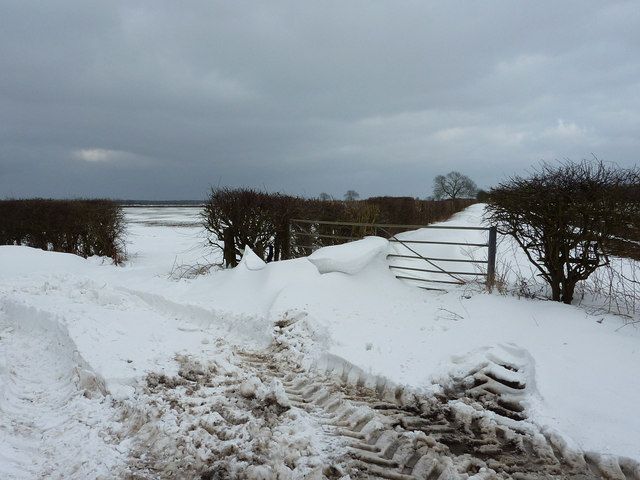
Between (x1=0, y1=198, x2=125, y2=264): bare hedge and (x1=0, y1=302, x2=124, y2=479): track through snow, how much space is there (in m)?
10.6

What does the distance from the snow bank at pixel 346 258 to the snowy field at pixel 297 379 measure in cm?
8

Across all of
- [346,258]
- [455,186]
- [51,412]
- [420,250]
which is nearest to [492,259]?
[346,258]

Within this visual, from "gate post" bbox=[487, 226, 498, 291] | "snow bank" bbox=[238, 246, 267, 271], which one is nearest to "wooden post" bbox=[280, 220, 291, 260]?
"snow bank" bbox=[238, 246, 267, 271]

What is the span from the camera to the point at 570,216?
Result: 6.80 m

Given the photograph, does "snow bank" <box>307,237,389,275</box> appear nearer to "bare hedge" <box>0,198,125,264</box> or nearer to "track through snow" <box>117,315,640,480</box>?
"track through snow" <box>117,315,640,480</box>

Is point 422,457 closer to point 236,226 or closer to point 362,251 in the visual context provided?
point 362,251

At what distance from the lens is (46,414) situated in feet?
13.8

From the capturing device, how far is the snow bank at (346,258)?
8.83 m

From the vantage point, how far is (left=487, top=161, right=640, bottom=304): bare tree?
21.3 ft

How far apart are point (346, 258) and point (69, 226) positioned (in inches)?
489

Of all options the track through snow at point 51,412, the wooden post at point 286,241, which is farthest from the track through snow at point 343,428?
the wooden post at point 286,241

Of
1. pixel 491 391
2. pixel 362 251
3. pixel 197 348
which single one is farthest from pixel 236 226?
pixel 491 391

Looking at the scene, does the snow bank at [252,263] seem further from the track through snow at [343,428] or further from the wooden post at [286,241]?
the track through snow at [343,428]

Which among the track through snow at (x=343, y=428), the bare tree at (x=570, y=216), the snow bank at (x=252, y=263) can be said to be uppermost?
the bare tree at (x=570, y=216)
